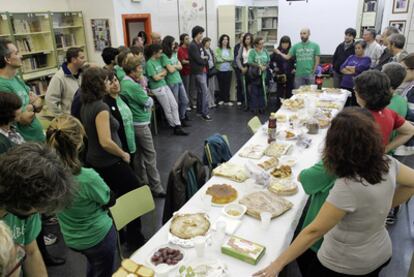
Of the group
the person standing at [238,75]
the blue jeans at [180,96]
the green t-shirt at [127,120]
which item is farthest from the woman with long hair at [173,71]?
the green t-shirt at [127,120]

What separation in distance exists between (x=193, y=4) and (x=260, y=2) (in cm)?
366

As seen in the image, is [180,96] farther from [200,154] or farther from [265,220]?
[265,220]

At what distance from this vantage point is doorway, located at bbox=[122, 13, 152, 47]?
21.8 feet

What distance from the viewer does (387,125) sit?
2262 millimetres

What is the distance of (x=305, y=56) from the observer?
237 inches

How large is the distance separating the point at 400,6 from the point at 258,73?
340cm

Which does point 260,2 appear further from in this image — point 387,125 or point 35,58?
point 387,125

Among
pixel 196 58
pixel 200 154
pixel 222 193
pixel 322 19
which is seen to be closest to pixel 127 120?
pixel 222 193

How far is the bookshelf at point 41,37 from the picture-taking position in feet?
18.7

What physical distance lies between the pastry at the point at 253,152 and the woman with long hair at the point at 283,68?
387 cm

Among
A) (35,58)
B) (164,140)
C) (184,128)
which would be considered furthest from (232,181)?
(35,58)

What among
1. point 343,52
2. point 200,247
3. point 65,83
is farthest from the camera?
point 343,52

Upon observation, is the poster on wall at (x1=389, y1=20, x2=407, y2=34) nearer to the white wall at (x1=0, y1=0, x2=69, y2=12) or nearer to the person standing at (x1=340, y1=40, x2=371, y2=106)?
the person standing at (x1=340, y1=40, x2=371, y2=106)

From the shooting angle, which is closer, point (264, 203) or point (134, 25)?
point (264, 203)
